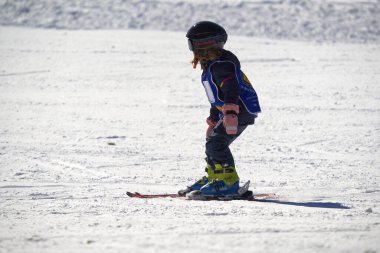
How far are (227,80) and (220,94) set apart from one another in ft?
0.63

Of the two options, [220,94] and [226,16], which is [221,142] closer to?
[220,94]

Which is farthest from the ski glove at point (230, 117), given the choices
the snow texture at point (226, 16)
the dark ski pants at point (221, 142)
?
the snow texture at point (226, 16)

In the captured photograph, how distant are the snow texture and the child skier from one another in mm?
10658

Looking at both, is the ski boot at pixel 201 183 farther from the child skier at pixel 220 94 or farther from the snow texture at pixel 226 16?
the snow texture at pixel 226 16

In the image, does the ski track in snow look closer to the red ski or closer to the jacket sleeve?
the red ski

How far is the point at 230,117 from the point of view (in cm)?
535

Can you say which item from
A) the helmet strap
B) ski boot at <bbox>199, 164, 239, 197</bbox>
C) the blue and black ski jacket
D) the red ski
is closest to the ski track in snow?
the red ski

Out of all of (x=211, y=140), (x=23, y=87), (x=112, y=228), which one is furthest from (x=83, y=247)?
(x=23, y=87)

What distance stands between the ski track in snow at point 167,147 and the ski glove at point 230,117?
589 millimetres

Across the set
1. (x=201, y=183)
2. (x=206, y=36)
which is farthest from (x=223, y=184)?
(x=206, y=36)

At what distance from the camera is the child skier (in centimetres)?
545

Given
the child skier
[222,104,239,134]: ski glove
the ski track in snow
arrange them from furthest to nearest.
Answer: the child skier, [222,104,239,134]: ski glove, the ski track in snow

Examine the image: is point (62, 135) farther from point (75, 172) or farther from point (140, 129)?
point (75, 172)

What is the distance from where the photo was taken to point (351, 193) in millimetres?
5797
